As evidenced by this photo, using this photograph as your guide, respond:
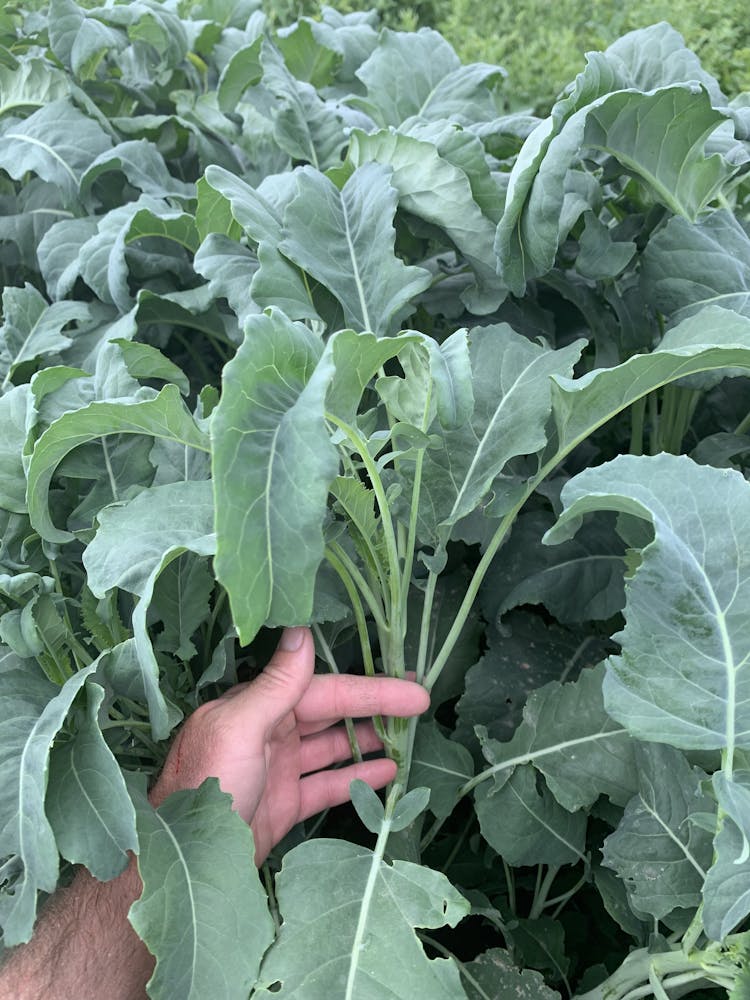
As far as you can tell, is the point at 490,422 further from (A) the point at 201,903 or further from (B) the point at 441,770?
(A) the point at 201,903

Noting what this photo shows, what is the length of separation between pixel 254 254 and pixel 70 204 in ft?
1.35

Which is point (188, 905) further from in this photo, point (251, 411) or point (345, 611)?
point (251, 411)

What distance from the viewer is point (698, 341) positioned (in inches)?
30.6

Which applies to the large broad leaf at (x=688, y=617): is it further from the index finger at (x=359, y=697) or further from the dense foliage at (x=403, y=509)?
the index finger at (x=359, y=697)

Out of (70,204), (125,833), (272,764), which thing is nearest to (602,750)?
(272,764)

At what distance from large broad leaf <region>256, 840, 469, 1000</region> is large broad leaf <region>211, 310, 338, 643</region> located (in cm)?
30

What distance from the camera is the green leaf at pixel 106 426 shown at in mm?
738

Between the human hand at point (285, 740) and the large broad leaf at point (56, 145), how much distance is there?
0.82m

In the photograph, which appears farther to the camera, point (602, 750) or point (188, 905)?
point (602, 750)

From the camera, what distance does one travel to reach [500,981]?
92 cm

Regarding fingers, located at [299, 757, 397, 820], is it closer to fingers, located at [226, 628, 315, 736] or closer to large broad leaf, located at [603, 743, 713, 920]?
fingers, located at [226, 628, 315, 736]

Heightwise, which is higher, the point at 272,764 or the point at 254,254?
the point at 254,254

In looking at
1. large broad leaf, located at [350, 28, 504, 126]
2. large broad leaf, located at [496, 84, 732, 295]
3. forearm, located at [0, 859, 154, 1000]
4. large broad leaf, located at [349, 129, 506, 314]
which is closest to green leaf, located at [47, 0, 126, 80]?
large broad leaf, located at [350, 28, 504, 126]

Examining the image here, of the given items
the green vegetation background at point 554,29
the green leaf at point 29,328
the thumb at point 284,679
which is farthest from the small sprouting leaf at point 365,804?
the green vegetation background at point 554,29
